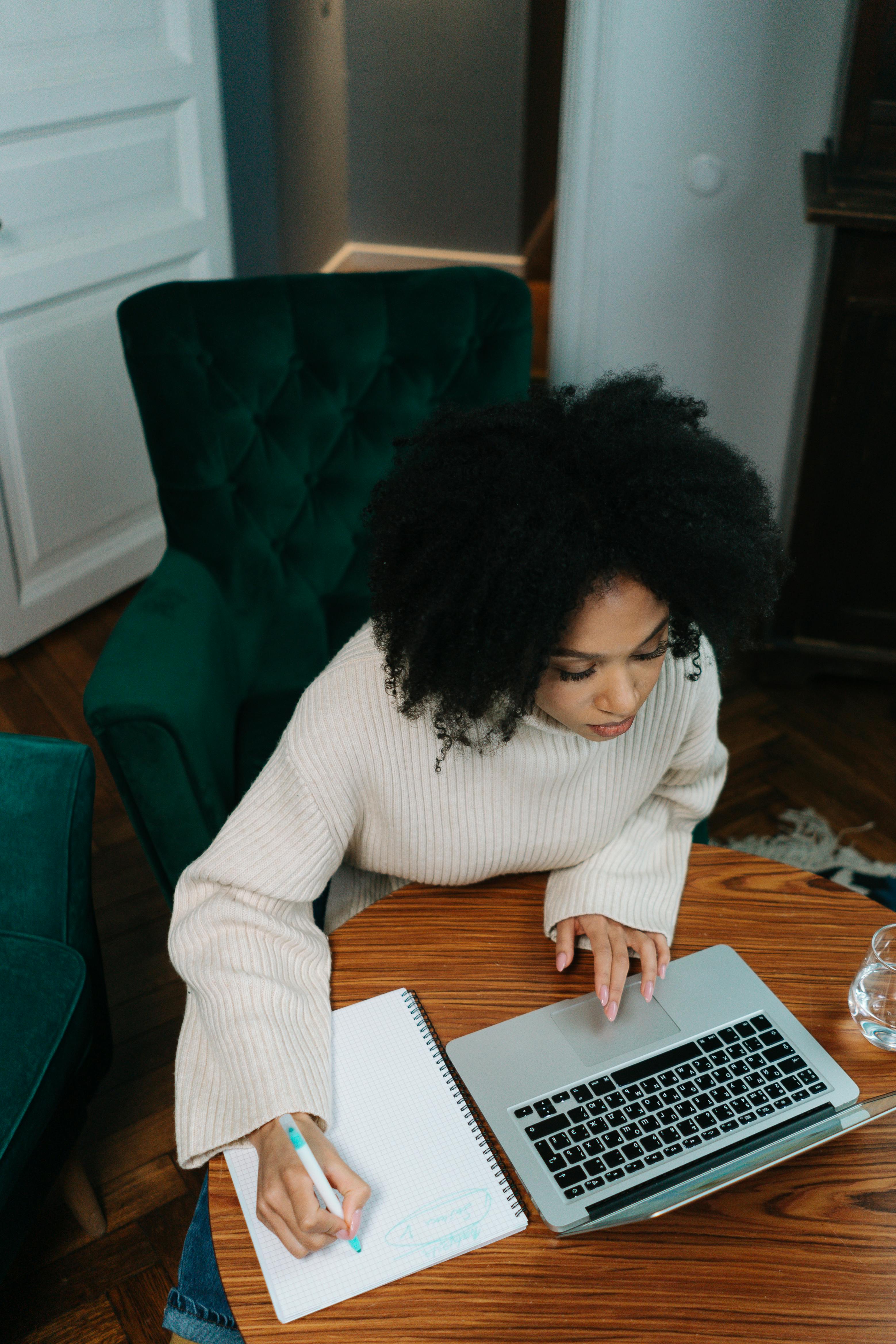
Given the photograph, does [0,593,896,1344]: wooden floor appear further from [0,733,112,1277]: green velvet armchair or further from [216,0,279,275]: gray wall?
[216,0,279,275]: gray wall

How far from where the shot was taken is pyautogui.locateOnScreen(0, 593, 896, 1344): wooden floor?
1.35m

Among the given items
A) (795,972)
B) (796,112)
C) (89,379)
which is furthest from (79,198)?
(795,972)

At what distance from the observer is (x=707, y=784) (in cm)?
116

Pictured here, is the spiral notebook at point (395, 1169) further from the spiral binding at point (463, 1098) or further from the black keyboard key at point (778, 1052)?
the black keyboard key at point (778, 1052)

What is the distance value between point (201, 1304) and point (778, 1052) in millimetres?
531

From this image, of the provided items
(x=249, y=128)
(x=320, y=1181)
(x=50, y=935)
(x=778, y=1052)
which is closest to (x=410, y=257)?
(x=249, y=128)

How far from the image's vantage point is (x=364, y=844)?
108 centimetres

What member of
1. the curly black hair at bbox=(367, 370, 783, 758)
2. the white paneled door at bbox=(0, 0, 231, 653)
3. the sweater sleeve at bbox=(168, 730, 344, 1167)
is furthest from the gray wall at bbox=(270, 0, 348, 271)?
the sweater sleeve at bbox=(168, 730, 344, 1167)

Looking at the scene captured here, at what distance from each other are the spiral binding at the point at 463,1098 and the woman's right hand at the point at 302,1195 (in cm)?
9

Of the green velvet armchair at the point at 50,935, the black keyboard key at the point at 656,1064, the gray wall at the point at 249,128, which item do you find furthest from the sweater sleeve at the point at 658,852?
the gray wall at the point at 249,128

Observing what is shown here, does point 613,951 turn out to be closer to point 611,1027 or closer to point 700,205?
point 611,1027

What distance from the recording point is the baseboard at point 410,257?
14.1ft

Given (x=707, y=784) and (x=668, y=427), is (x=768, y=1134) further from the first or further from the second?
(x=668, y=427)

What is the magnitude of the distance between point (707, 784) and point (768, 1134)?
16.4 inches
